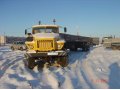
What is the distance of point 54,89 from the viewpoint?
27.6 feet

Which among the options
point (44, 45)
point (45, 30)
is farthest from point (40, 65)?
point (45, 30)

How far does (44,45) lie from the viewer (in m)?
14.8

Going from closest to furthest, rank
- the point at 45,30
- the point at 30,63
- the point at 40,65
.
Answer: the point at 30,63, the point at 40,65, the point at 45,30

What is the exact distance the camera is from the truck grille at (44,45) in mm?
14766

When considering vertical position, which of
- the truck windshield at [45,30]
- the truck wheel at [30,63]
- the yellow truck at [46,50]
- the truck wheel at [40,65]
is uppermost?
the truck windshield at [45,30]

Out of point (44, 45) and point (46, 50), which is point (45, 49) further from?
point (44, 45)

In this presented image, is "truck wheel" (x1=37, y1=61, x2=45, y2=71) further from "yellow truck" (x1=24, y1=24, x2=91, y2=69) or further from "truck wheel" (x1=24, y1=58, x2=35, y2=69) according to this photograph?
"truck wheel" (x1=24, y1=58, x2=35, y2=69)

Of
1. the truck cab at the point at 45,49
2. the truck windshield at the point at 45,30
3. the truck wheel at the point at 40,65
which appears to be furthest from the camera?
the truck windshield at the point at 45,30

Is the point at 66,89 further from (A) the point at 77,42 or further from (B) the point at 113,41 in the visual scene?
(B) the point at 113,41

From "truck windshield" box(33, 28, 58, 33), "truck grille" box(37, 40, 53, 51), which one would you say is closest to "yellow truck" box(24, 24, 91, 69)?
"truck grille" box(37, 40, 53, 51)

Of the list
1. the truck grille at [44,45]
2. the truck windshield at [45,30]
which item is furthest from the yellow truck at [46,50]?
the truck windshield at [45,30]

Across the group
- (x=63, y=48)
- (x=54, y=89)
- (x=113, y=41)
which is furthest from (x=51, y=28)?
(x=113, y=41)

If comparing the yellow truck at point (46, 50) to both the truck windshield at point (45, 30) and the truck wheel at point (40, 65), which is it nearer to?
the truck wheel at point (40, 65)

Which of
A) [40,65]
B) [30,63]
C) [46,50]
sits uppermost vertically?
[46,50]
